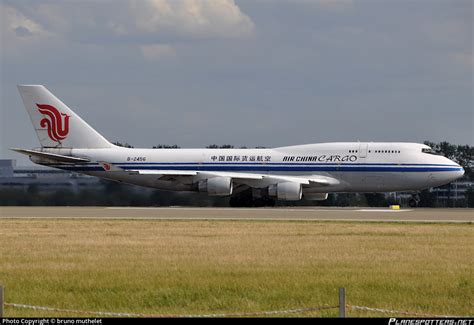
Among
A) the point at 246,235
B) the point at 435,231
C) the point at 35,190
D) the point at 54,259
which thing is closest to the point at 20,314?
the point at 54,259

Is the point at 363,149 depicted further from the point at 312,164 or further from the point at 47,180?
the point at 47,180

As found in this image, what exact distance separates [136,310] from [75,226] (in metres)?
20.9

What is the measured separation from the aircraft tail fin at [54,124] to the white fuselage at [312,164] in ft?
4.51

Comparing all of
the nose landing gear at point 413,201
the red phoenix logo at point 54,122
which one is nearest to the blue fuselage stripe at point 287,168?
the red phoenix logo at point 54,122

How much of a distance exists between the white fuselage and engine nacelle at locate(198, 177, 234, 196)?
1.76 metres

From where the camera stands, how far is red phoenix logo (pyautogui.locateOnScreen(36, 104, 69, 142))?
66438 mm

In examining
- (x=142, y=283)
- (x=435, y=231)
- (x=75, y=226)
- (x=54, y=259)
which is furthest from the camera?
(x=75, y=226)

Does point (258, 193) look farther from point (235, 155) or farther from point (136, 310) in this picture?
point (136, 310)

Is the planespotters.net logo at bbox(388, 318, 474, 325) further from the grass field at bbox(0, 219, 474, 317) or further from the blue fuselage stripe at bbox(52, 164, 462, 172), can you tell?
the blue fuselage stripe at bbox(52, 164, 462, 172)

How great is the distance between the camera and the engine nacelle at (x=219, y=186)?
60.7m

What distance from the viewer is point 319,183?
201 ft

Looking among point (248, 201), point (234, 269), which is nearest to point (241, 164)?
point (248, 201)

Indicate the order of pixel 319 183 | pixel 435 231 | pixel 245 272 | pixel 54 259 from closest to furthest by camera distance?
pixel 245 272
pixel 54 259
pixel 435 231
pixel 319 183

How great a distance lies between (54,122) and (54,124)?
0.15m
